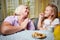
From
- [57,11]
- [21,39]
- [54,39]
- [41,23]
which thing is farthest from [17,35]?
[57,11]

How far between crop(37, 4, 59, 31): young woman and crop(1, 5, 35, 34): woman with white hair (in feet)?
0.36

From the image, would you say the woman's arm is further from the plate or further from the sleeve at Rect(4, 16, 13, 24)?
the plate

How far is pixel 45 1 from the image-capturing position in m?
1.60

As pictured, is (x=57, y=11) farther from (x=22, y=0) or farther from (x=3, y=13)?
(x=3, y=13)

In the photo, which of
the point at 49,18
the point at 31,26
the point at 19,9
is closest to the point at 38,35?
the point at 31,26

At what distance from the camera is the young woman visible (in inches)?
63.7

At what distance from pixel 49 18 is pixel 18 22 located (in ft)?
1.12

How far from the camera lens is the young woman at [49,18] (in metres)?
1.62

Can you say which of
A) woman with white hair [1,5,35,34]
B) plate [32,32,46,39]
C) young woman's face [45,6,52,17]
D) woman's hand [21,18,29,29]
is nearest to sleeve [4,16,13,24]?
woman with white hair [1,5,35,34]

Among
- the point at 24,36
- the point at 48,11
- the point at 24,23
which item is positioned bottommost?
the point at 24,36

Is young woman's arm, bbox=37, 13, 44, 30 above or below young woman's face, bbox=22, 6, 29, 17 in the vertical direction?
below

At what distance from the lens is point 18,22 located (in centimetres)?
160

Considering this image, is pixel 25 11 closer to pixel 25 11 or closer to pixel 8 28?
pixel 25 11

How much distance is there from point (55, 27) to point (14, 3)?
1.66 ft
